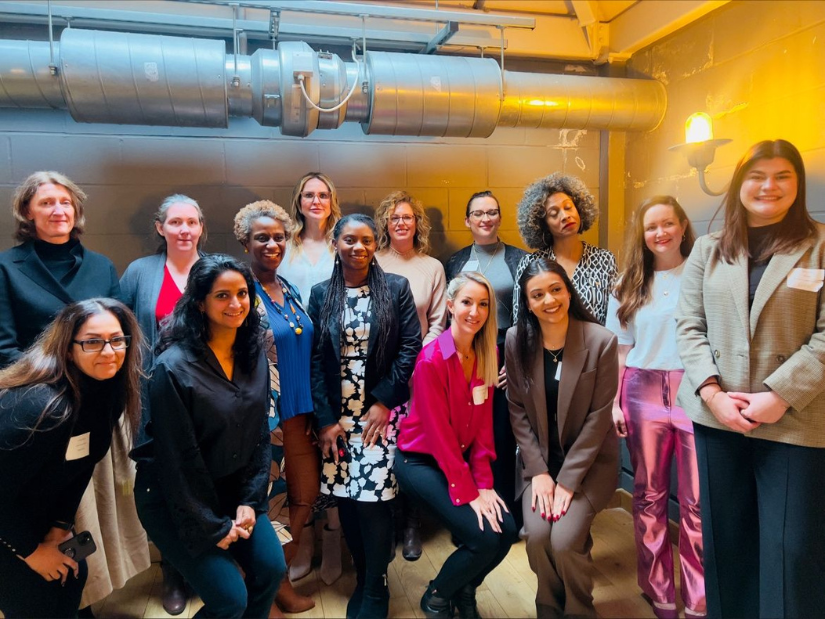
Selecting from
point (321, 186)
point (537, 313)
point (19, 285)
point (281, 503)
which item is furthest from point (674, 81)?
point (19, 285)

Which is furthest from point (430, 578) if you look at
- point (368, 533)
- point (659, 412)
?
point (659, 412)

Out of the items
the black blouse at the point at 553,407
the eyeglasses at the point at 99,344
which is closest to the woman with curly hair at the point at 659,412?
the black blouse at the point at 553,407

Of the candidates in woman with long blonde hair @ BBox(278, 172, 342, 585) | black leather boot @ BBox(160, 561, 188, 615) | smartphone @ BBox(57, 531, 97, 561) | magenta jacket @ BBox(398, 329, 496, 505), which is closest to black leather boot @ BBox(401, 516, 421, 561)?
woman with long blonde hair @ BBox(278, 172, 342, 585)

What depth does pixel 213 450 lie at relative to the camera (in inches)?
62.4

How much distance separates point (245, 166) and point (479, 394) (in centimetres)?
171

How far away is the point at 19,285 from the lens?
1.77m

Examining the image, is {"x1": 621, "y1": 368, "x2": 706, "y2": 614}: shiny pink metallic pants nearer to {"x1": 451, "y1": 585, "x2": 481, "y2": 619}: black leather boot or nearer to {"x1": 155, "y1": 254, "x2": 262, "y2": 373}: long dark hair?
{"x1": 451, "y1": 585, "x2": 481, "y2": 619}: black leather boot

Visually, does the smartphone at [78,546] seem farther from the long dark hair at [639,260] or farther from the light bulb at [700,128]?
the light bulb at [700,128]

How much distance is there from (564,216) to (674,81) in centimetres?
113

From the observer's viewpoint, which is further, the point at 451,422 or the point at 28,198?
the point at 451,422

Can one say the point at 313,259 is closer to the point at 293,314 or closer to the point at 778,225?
the point at 293,314

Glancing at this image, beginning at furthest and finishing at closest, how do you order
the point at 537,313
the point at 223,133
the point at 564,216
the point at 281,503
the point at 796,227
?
1. the point at 223,133
2. the point at 564,216
3. the point at 281,503
4. the point at 537,313
5. the point at 796,227

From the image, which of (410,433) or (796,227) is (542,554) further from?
(796,227)

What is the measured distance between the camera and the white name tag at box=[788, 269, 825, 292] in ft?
4.91
